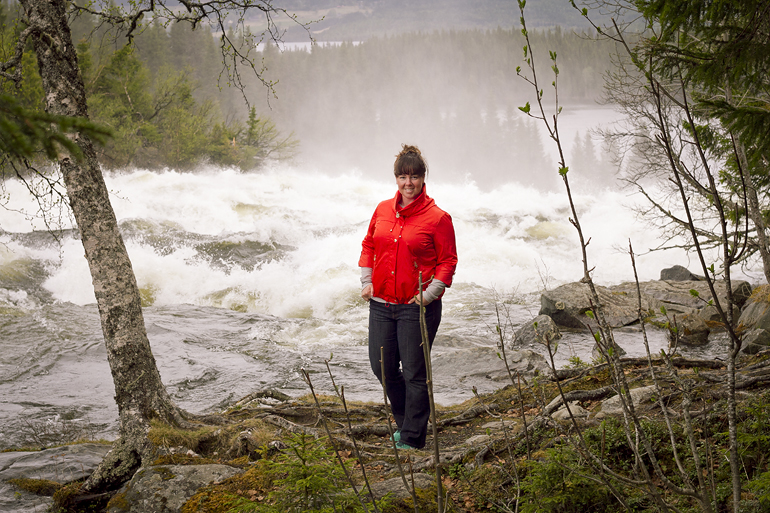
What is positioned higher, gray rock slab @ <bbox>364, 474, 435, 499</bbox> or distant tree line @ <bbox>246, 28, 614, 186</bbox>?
A: distant tree line @ <bbox>246, 28, 614, 186</bbox>

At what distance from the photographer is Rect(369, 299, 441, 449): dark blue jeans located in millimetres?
3365

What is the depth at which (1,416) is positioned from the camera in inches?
205

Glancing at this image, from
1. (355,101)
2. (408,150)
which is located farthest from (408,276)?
(355,101)

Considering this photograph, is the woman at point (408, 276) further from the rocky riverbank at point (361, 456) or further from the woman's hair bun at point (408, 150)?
the rocky riverbank at point (361, 456)

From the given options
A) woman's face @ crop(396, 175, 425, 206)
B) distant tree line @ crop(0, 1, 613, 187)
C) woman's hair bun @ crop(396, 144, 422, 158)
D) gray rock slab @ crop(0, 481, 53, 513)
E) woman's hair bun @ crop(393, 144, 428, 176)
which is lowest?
gray rock slab @ crop(0, 481, 53, 513)

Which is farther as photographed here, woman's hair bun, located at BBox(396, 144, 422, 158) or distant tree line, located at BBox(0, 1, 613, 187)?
distant tree line, located at BBox(0, 1, 613, 187)

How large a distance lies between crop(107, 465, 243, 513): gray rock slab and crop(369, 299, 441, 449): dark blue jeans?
1176 millimetres

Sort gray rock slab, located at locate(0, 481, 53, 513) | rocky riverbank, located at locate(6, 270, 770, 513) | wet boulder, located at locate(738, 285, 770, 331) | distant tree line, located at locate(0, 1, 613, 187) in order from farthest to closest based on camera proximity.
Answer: distant tree line, located at locate(0, 1, 613, 187), wet boulder, located at locate(738, 285, 770, 331), gray rock slab, located at locate(0, 481, 53, 513), rocky riverbank, located at locate(6, 270, 770, 513)

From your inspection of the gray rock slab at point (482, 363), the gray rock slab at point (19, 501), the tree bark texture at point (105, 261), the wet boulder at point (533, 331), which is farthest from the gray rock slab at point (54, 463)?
the wet boulder at point (533, 331)

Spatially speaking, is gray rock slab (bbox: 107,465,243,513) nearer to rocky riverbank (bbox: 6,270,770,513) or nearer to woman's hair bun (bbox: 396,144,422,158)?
rocky riverbank (bbox: 6,270,770,513)

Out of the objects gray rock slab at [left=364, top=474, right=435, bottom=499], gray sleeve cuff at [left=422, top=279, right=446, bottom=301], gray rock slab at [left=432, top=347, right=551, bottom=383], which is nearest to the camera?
gray rock slab at [left=364, top=474, right=435, bottom=499]

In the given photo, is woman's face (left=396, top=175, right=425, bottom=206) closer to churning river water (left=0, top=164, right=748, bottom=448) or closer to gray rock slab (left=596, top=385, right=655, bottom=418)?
gray rock slab (left=596, top=385, right=655, bottom=418)

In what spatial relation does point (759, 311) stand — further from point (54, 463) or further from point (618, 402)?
point (54, 463)

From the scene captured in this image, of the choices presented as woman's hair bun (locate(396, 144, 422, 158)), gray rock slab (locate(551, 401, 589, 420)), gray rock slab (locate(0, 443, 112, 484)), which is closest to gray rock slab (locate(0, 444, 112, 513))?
gray rock slab (locate(0, 443, 112, 484))
